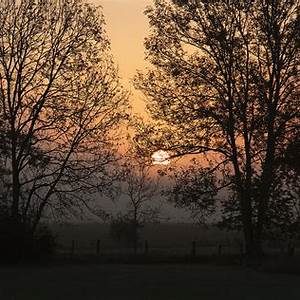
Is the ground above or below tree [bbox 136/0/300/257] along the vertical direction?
below

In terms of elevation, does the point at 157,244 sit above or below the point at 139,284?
above

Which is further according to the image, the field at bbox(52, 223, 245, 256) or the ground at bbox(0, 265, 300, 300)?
the field at bbox(52, 223, 245, 256)

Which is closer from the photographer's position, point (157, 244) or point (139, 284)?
point (139, 284)

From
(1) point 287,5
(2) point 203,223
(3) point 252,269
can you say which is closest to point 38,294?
(3) point 252,269

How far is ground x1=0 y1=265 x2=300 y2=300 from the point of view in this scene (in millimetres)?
20016

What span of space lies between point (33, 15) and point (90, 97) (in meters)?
5.92

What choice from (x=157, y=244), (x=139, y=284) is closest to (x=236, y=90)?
(x=139, y=284)

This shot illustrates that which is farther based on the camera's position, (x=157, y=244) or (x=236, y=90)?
(x=157, y=244)

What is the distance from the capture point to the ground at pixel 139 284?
2002 centimetres

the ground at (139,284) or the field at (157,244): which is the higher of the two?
the field at (157,244)

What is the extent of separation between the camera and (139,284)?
78.3 feet

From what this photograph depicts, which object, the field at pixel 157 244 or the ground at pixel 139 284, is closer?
the ground at pixel 139 284

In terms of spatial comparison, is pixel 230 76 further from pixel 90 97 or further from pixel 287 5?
pixel 90 97

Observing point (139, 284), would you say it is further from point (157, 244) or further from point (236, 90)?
point (157, 244)
